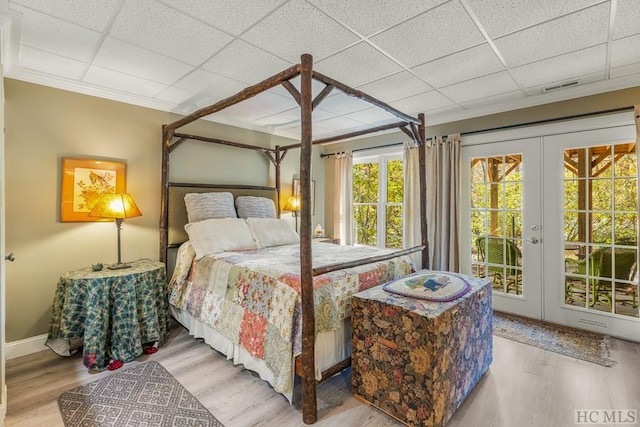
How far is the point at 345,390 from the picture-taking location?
219cm

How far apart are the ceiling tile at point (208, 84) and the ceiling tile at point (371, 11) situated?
4.48 feet

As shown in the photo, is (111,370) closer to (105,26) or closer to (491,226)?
(105,26)

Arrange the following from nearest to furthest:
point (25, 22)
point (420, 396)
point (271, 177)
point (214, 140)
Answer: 1. point (420, 396)
2. point (25, 22)
3. point (214, 140)
4. point (271, 177)

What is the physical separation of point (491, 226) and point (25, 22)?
4636 mm

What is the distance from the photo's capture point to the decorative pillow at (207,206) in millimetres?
3463

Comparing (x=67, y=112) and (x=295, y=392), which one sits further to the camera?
(x=67, y=112)

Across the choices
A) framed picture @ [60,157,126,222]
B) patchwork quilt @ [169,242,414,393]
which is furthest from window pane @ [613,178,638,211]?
framed picture @ [60,157,126,222]

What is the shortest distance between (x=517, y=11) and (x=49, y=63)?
351 cm

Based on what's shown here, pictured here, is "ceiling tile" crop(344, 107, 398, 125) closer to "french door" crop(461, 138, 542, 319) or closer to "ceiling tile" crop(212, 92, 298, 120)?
"ceiling tile" crop(212, 92, 298, 120)

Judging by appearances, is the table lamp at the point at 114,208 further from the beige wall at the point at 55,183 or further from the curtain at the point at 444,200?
the curtain at the point at 444,200

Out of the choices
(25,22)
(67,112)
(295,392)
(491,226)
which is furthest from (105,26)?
(491,226)

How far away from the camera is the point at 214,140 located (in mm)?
3766

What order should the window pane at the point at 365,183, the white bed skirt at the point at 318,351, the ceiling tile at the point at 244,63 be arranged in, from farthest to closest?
the window pane at the point at 365,183
the ceiling tile at the point at 244,63
the white bed skirt at the point at 318,351

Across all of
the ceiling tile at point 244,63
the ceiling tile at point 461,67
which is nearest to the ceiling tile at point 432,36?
the ceiling tile at point 461,67
